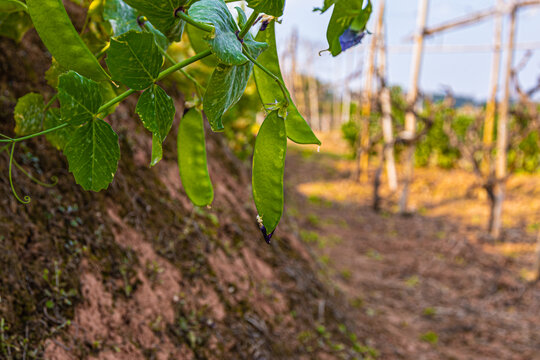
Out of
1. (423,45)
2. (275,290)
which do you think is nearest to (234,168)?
(275,290)

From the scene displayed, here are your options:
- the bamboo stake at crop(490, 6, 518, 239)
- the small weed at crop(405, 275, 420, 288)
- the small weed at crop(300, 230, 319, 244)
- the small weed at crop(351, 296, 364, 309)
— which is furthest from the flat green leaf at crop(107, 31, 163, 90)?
the bamboo stake at crop(490, 6, 518, 239)

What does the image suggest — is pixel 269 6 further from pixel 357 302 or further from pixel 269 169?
pixel 357 302

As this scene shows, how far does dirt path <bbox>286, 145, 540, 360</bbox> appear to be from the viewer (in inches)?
137

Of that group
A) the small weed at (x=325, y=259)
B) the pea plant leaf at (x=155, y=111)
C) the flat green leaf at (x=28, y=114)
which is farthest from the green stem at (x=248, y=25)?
the small weed at (x=325, y=259)

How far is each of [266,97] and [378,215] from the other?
781cm

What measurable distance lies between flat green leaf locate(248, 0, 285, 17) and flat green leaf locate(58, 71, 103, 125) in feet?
0.63

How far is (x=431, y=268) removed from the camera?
5.22 meters

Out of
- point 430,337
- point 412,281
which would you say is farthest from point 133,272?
point 412,281

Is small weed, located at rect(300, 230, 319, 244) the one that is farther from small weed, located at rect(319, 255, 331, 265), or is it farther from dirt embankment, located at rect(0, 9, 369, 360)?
dirt embankment, located at rect(0, 9, 369, 360)

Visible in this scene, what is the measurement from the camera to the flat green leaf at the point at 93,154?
46 cm

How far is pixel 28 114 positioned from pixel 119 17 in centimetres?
26

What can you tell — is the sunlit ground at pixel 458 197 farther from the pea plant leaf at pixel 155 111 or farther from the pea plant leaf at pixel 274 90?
the pea plant leaf at pixel 155 111

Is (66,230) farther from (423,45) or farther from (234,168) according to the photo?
(423,45)

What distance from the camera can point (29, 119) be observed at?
0.74 metres
